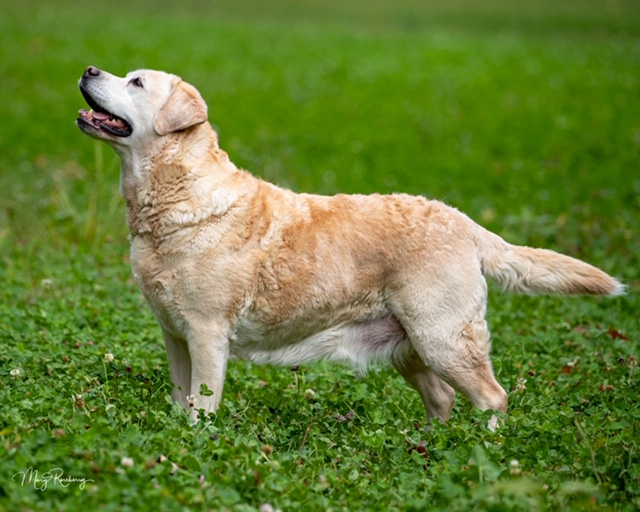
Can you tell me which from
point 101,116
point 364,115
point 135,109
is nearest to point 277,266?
point 135,109

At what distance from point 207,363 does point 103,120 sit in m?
1.51

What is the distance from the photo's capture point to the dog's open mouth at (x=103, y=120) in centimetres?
507

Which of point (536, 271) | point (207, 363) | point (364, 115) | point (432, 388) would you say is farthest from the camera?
point (364, 115)

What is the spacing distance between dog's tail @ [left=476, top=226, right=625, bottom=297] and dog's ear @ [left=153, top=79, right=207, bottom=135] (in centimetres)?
179

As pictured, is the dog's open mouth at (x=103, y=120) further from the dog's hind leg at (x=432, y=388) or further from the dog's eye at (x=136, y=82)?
the dog's hind leg at (x=432, y=388)

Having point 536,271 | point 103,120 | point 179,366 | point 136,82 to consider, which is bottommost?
point 179,366

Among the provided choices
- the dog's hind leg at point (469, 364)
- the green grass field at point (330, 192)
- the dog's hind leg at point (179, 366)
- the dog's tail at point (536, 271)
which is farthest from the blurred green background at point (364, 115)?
the dog's hind leg at point (179, 366)

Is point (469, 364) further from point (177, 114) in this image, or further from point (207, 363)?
point (177, 114)

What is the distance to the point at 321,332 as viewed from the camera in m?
5.28

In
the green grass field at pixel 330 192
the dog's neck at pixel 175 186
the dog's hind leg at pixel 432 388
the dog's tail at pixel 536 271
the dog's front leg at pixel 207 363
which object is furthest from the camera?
the dog's hind leg at pixel 432 388

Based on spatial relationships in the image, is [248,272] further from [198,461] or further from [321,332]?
[198,461]

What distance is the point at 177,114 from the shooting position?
507cm

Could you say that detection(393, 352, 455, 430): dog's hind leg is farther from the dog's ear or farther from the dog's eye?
the dog's eye

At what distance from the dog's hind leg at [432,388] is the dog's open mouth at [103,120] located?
2.15 m
